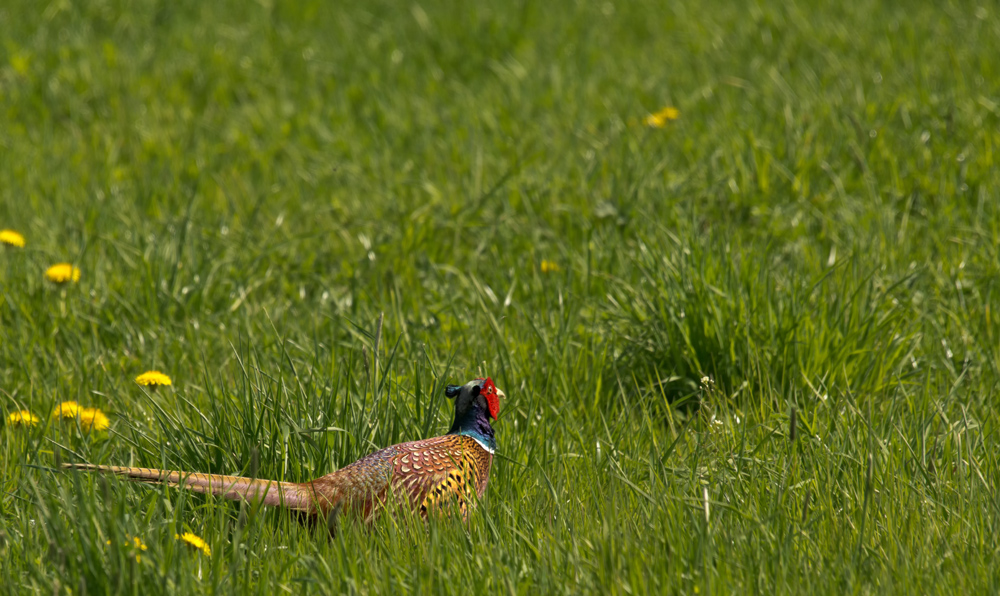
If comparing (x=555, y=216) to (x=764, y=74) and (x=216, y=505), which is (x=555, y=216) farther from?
(x=216, y=505)

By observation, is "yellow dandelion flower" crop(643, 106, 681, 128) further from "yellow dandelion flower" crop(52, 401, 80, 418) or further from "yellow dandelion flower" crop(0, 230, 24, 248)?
"yellow dandelion flower" crop(52, 401, 80, 418)

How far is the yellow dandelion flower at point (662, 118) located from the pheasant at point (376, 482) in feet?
11.1

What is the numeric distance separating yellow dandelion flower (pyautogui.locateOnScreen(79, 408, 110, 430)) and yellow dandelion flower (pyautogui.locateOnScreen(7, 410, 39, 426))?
0.47ft

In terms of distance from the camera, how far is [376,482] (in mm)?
2678

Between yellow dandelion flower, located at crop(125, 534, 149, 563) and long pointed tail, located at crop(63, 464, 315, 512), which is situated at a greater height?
yellow dandelion flower, located at crop(125, 534, 149, 563)

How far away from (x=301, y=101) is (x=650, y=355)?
3.90 meters

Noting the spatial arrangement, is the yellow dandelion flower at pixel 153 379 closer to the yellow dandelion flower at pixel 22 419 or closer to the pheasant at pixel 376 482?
the yellow dandelion flower at pixel 22 419

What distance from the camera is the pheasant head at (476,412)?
2920 mm

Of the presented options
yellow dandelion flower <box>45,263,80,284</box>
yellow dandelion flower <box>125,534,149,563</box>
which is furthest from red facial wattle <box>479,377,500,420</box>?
yellow dandelion flower <box>45,263,80,284</box>

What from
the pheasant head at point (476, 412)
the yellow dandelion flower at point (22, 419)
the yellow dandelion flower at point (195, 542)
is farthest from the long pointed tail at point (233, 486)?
the yellow dandelion flower at point (22, 419)

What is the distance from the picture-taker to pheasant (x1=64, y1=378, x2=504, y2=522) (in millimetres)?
Answer: 2652

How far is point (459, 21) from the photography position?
25.3 feet

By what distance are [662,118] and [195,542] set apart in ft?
13.6

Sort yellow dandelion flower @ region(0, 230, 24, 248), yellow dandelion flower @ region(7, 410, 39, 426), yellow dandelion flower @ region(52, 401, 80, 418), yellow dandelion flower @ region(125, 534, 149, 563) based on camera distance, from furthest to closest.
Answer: yellow dandelion flower @ region(0, 230, 24, 248) → yellow dandelion flower @ region(52, 401, 80, 418) → yellow dandelion flower @ region(7, 410, 39, 426) → yellow dandelion flower @ region(125, 534, 149, 563)
